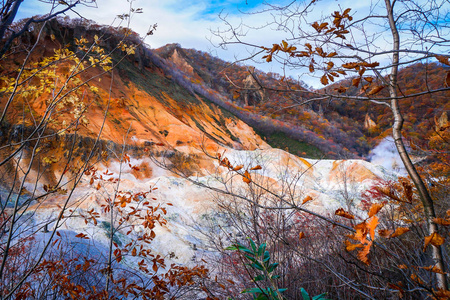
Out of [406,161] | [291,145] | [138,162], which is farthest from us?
[291,145]

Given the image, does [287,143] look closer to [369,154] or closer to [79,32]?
[369,154]

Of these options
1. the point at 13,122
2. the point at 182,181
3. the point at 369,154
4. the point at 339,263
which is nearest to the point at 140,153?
the point at 182,181

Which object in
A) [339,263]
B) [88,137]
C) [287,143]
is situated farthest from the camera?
[287,143]

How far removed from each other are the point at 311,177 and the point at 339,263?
1054cm

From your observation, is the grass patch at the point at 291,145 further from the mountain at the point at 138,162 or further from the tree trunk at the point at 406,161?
the tree trunk at the point at 406,161

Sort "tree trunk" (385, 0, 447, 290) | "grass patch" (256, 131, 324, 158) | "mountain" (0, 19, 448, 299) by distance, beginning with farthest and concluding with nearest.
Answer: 1. "grass patch" (256, 131, 324, 158)
2. "mountain" (0, 19, 448, 299)
3. "tree trunk" (385, 0, 447, 290)

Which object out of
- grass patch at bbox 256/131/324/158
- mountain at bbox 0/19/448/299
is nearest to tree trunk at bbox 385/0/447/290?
mountain at bbox 0/19/448/299

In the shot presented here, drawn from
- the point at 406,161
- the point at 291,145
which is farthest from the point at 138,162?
the point at 291,145

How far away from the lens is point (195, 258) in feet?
16.8

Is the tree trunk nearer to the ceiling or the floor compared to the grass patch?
nearer to the floor

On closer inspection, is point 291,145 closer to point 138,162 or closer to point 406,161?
point 138,162

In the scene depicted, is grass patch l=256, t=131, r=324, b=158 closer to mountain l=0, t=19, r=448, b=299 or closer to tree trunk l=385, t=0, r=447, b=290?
mountain l=0, t=19, r=448, b=299

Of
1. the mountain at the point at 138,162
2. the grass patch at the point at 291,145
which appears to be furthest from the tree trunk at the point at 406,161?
the grass patch at the point at 291,145

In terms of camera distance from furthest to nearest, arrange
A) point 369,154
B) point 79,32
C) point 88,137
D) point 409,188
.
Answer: point 369,154 → point 79,32 → point 88,137 → point 409,188
